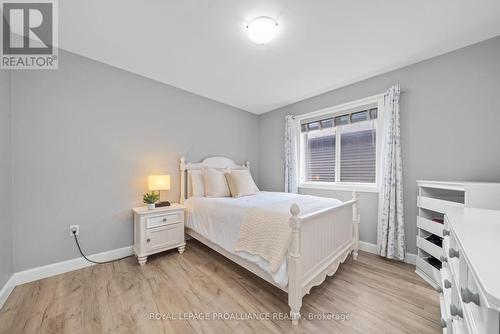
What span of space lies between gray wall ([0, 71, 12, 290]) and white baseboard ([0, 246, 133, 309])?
8 cm

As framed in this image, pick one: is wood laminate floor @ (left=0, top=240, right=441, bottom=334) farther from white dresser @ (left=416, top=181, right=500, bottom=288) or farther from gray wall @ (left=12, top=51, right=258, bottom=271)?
gray wall @ (left=12, top=51, right=258, bottom=271)

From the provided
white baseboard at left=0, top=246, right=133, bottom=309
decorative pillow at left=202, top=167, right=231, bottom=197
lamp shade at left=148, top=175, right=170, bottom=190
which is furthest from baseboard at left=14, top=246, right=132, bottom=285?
decorative pillow at left=202, top=167, right=231, bottom=197

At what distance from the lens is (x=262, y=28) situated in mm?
1682

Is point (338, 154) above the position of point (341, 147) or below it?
below

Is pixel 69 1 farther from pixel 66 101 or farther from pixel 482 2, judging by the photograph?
pixel 482 2

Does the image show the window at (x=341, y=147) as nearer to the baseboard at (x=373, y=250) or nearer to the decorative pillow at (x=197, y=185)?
the baseboard at (x=373, y=250)

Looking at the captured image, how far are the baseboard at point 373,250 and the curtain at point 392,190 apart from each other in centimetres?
6

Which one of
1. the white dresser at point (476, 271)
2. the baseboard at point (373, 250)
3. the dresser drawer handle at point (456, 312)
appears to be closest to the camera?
the white dresser at point (476, 271)

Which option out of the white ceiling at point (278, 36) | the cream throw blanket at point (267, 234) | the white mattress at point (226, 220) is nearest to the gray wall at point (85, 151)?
the white ceiling at point (278, 36)

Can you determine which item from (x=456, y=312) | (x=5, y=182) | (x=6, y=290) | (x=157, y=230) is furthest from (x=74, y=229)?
(x=456, y=312)

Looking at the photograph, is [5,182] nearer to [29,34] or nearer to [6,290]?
[6,290]

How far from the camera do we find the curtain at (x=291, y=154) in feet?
11.5

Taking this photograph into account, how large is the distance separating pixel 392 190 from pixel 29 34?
4.40 m

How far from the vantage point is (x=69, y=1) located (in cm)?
151
